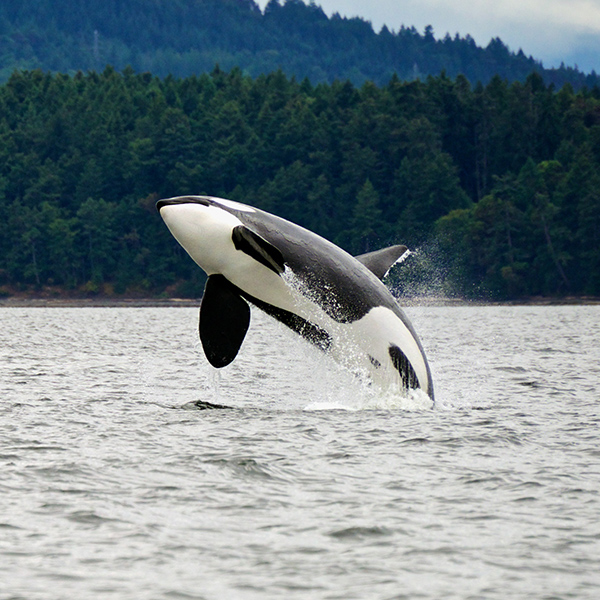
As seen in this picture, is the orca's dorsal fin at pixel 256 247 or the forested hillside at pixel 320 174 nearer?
the orca's dorsal fin at pixel 256 247

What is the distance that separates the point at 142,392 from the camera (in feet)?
78.6

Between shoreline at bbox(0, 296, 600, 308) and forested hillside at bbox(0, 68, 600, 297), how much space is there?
1.60 m

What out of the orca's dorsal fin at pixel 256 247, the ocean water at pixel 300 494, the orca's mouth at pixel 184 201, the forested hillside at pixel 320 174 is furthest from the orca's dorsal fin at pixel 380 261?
the forested hillside at pixel 320 174

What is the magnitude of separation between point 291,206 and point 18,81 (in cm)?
5315

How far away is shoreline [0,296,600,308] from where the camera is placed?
11581cm

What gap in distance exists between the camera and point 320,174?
138 metres

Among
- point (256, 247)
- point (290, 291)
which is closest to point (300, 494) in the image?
point (256, 247)

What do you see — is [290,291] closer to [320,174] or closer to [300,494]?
[300,494]

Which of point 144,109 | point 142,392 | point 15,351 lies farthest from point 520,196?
point 142,392

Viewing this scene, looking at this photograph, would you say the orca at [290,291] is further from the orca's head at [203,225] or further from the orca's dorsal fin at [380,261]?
the orca's dorsal fin at [380,261]

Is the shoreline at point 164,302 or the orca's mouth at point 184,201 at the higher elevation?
the orca's mouth at point 184,201

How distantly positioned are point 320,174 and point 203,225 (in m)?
122

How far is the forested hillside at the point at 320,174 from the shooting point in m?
120

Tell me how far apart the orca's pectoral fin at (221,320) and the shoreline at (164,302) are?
314 ft
